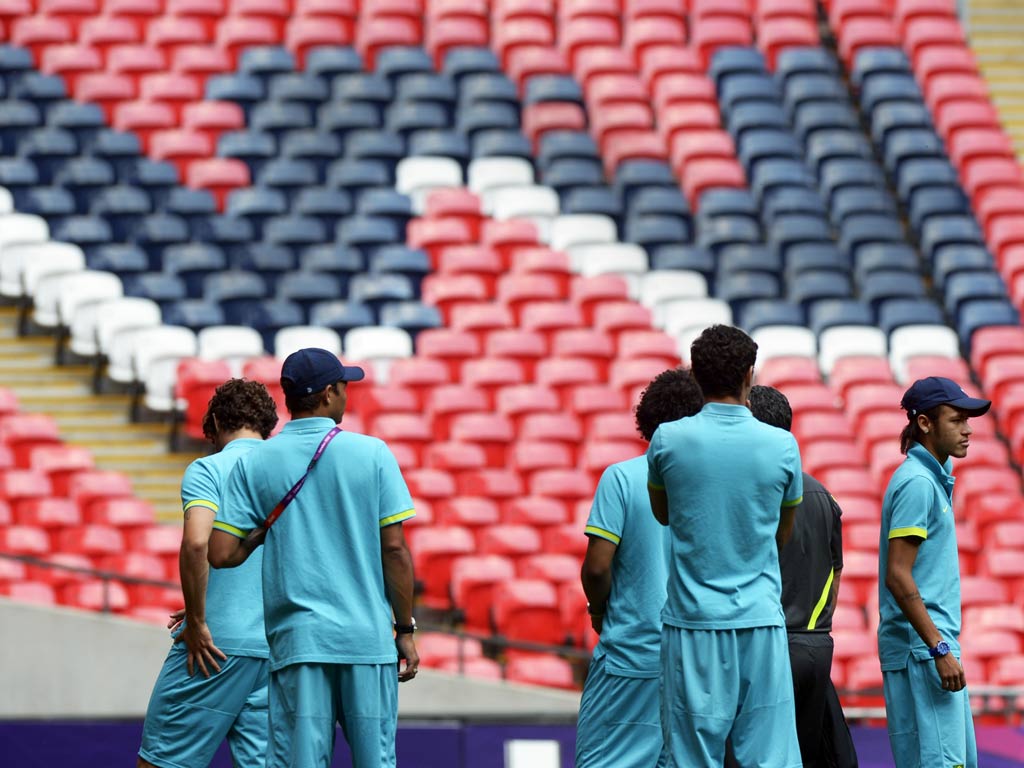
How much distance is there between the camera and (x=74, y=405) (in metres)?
12.9

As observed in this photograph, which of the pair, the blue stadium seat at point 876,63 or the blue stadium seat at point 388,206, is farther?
the blue stadium seat at point 876,63

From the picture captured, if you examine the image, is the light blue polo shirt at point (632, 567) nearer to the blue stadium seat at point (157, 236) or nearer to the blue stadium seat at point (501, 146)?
the blue stadium seat at point (157, 236)

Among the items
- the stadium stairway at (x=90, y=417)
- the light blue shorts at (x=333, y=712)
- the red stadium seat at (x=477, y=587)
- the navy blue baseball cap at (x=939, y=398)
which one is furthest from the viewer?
the stadium stairway at (x=90, y=417)

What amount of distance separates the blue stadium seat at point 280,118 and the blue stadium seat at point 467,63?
134cm

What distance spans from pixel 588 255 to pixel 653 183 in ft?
3.52

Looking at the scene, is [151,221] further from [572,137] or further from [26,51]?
[572,137]

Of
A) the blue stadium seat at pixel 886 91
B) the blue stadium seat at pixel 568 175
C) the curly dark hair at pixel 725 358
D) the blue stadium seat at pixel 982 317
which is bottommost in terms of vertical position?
the curly dark hair at pixel 725 358

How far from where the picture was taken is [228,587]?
5.40m

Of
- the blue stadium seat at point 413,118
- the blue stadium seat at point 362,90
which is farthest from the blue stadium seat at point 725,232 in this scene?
the blue stadium seat at point 362,90

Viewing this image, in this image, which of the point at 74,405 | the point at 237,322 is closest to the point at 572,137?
the point at 237,322

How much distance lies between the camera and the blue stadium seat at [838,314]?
1334 cm

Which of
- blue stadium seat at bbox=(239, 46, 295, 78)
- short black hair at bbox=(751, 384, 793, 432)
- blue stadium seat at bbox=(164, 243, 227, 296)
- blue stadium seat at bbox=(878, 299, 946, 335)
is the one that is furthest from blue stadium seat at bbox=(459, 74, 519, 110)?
short black hair at bbox=(751, 384, 793, 432)

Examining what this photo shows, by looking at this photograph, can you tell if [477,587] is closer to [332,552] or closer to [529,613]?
[529,613]

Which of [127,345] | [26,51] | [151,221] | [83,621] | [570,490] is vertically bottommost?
[83,621]
